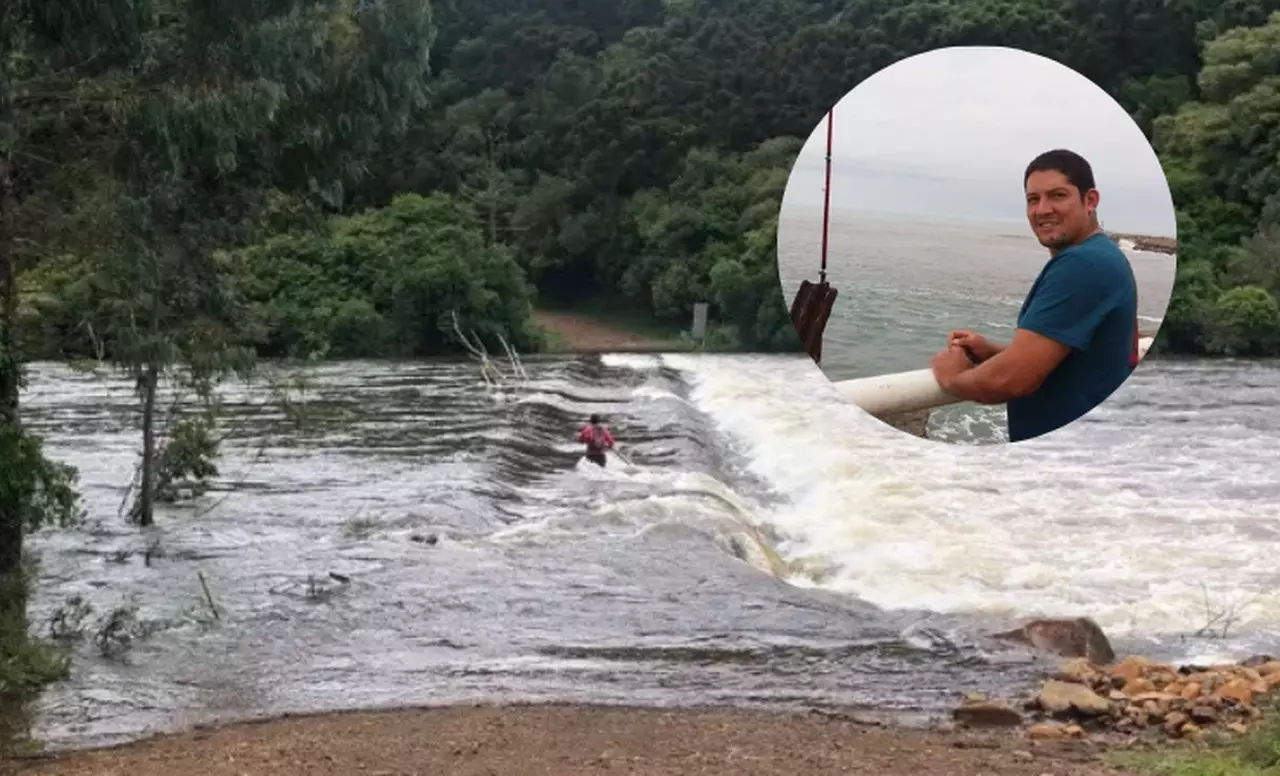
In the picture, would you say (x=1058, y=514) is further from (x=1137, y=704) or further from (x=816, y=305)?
(x=816, y=305)

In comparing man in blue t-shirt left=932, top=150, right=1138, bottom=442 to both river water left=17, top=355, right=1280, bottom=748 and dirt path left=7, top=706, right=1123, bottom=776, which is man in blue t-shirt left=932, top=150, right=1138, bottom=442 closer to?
river water left=17, top=355, right=1280, bottom=748

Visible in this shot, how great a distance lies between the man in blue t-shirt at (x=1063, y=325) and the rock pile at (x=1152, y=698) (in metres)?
7.18

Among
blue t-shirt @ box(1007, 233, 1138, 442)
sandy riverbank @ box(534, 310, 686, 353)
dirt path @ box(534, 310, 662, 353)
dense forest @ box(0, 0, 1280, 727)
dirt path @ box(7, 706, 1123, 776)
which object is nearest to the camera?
blue t-shirt @ box(1007, 233, 1138, 442)

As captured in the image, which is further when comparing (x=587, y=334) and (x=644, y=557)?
(x=587, y=334)

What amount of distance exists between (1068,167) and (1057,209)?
4cm

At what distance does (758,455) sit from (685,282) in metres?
19.9

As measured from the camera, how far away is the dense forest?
774 cm

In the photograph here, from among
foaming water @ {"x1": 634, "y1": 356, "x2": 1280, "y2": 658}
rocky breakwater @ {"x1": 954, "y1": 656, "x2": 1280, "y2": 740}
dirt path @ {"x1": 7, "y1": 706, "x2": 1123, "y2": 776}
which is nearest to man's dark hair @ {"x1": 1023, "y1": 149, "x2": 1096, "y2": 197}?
dirt path @ {"x1": 7, "y1": 706, "x2": 1123, "y2": 776}

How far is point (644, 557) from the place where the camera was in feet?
47.0

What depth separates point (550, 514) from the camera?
1652 cm

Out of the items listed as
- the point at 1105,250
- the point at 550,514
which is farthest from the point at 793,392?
the point at 1105,250

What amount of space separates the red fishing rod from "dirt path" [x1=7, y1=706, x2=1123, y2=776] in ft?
19.5

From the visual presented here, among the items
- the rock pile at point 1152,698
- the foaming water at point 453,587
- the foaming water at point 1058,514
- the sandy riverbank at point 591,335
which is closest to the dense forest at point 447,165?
the foaming water at point 453,587

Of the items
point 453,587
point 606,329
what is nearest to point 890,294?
point 453,587
